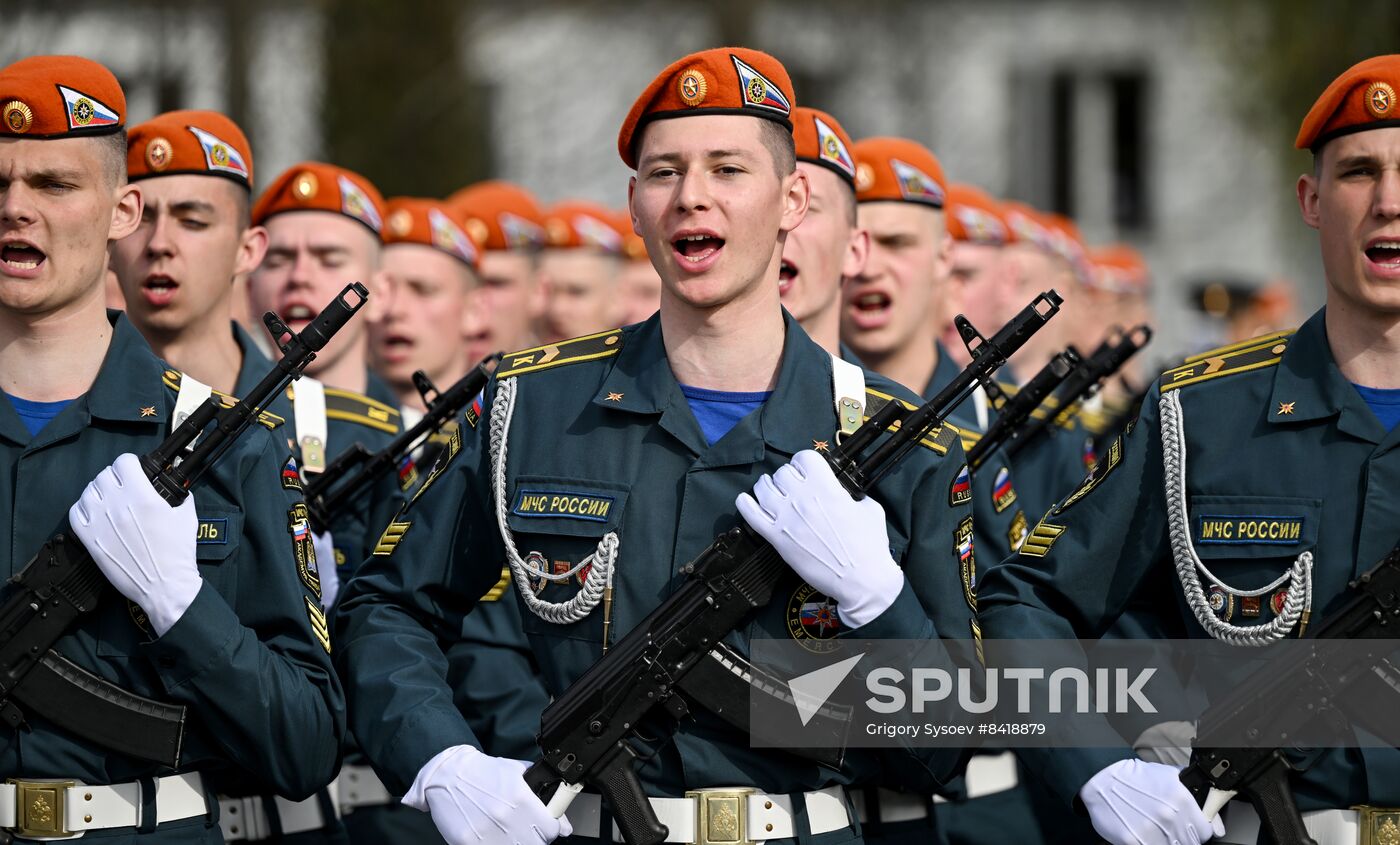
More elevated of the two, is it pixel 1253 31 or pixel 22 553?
pixel 1253 31

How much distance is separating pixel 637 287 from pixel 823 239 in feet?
14.0

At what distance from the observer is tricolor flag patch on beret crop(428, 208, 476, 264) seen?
9547 mm

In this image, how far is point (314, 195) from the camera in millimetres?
8062

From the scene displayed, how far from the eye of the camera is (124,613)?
4758 mm

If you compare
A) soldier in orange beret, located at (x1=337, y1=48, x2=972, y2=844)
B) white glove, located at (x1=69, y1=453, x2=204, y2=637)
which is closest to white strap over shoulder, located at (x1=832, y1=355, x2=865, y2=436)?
soldier in orange beret, located at (x1=337, y1=48, x2=972, y2=844)

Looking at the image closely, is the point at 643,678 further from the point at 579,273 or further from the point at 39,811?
the point at 579,273

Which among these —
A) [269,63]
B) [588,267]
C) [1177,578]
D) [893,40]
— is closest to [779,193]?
[1177,578]

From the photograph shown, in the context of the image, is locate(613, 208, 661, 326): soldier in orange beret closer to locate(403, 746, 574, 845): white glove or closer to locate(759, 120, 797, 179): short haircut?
locate(759, 120, 797, 179): short haircut

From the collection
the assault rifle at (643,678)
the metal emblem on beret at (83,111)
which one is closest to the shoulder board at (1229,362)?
the assault rifle at (643,678)

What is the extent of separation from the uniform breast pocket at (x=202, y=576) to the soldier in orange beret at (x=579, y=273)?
6.40 meters

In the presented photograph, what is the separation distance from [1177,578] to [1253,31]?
21.9 meters

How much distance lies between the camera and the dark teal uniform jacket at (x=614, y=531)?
468 centimetres

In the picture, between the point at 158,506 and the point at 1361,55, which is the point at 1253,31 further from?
the point at 158,506

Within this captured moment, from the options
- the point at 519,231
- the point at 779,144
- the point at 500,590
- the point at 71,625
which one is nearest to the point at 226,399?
the point at 71,625
